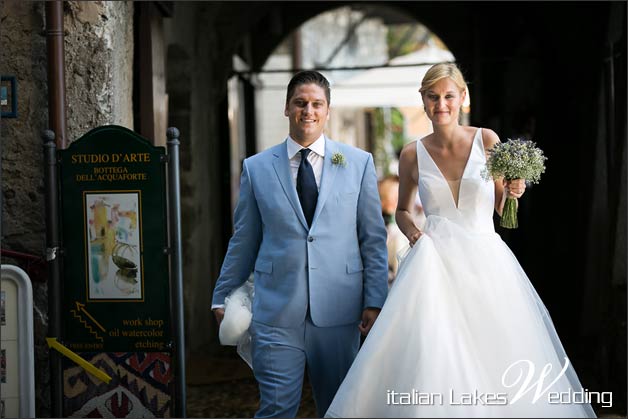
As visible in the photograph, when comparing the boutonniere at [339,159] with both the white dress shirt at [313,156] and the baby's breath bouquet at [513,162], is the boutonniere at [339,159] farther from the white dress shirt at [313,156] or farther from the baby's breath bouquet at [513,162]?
the baby's breath bouquet at [513,162]

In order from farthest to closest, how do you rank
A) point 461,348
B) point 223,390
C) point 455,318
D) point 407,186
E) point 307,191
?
point 223,390, point 407,186, point 307,191, point 455,318, point 461,348

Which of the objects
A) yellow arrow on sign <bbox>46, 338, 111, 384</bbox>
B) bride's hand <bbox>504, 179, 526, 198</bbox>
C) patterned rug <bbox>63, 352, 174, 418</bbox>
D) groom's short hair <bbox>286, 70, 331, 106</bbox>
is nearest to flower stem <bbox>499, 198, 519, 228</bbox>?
bride's hand <bbox>504, 179, 526, 198</bbox>

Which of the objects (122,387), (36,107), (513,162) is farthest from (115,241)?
(513,162)

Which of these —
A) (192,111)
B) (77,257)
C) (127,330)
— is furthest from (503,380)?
(192,111)

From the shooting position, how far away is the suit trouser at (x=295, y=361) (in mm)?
4004

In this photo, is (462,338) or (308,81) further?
(308,81)

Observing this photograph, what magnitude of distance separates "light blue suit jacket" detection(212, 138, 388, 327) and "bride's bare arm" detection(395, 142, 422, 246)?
142 mm

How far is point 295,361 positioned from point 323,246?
21.4 inches

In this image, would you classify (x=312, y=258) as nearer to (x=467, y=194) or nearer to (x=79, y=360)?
(x=467, y=194)

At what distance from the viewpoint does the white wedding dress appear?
11.4ft

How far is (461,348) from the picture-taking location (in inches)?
142

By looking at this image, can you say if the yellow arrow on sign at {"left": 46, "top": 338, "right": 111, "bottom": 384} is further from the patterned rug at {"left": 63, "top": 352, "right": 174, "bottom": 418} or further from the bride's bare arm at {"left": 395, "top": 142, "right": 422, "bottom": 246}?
the bride's bare arm at {"left": 395, "top": 142, "right": 422, "bottom": 246}

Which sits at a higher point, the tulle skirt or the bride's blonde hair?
the bride's blonde hair

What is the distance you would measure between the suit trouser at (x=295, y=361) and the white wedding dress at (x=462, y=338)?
0.35m
